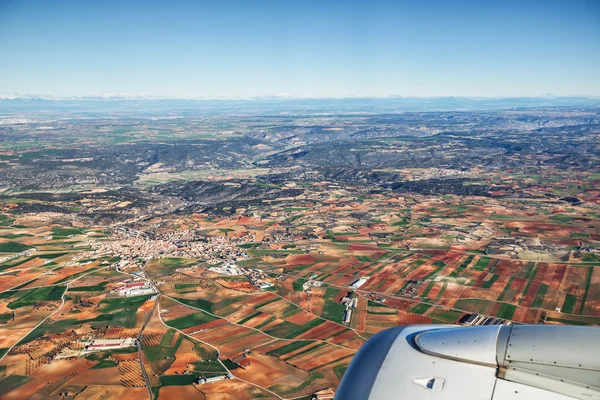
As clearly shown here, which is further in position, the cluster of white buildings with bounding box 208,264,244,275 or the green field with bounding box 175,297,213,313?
the cluster of white buildings with bounding box 208,264,244,275

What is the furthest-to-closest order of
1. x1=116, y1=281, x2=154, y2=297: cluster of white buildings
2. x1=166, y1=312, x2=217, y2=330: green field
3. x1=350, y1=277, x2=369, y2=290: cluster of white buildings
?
x1=350, y1=277, x2=369, y2=290: cluster of white buildings, x1=116, y1=281, x2=154, y2=297: cluster of white buildings, x1=166, y1=312, x2=217, y2=330: green field

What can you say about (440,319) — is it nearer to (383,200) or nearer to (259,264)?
(259,264)

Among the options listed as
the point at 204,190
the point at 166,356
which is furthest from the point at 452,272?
the point at 204,190

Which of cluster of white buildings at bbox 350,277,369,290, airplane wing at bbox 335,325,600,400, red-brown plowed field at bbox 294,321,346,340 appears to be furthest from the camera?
cluster of white buildings at bbox 350,277,369,290

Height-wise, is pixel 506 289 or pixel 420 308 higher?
pixel 506 289

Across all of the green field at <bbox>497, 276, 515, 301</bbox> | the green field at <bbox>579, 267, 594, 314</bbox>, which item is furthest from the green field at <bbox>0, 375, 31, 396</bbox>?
the green field at <bbox>579, 267, 594, 314</bbox>

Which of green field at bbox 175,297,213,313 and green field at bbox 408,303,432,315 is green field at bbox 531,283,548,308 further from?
green field at bbox 175,297,213,313

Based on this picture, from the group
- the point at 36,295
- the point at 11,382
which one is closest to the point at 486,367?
the point at 11,382

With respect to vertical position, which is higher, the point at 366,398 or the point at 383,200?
the point at 366,398

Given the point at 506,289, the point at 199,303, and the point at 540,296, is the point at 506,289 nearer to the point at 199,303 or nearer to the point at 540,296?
the point at 540,296
